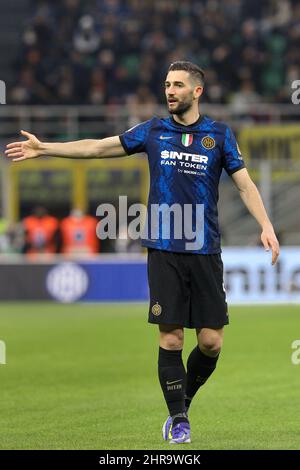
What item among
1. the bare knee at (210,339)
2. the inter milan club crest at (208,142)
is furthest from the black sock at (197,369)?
the inter milan club crest at (208,142)

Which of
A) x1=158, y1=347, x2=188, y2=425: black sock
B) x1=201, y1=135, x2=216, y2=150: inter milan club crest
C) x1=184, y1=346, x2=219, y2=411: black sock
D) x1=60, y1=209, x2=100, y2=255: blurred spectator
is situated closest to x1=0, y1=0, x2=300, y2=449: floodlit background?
x1=60, y1=209, x2=100, y2=255: blurred spectator

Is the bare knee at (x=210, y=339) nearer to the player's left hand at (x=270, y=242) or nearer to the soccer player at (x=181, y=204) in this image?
the soccer player at (x=181, y=204)

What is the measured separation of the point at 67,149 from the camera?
7.91 meters

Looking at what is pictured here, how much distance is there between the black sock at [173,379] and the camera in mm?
7777

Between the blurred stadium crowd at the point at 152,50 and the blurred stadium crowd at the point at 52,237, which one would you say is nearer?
the blurred stadium crowd at the point at 52,237

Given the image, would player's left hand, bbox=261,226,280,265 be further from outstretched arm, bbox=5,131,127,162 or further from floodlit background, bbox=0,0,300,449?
floodlit background, bbox=0,0,300,449

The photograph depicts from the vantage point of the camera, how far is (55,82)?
94.5 ft

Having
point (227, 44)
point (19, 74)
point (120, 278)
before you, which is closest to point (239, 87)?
point (227, 44)

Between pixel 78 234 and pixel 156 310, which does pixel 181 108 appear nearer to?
pixel 156 310

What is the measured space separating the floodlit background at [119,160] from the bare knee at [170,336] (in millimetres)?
7132

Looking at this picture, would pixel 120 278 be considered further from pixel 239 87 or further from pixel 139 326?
pixel 239 87

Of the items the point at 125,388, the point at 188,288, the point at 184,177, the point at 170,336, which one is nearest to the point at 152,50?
the point at 125,388

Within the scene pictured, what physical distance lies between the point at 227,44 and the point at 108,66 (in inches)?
118

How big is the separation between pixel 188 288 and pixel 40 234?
1886 centimetres
